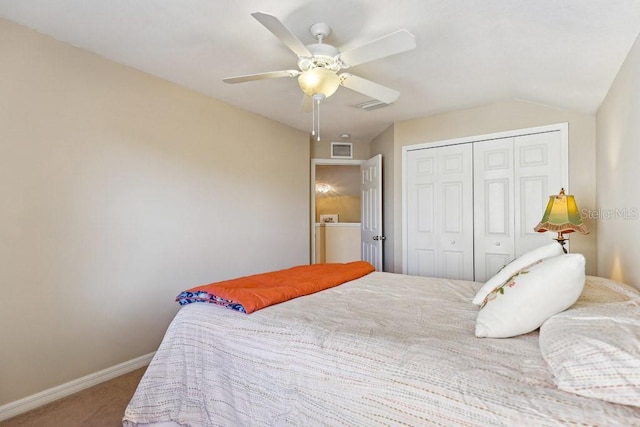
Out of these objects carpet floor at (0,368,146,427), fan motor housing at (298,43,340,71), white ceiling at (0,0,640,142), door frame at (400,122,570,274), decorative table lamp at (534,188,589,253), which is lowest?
carpet floor at (0,368,146,427)

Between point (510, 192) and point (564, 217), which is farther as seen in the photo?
point (510, 192)

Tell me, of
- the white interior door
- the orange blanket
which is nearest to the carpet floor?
the orange blanket

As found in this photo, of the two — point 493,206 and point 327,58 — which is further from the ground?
point 327,58

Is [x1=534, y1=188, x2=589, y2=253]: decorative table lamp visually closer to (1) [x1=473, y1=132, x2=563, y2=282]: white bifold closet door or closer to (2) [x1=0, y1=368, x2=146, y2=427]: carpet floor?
(1) [x1=473, y1=132, x2=563, y2=282]: white bifold closet door

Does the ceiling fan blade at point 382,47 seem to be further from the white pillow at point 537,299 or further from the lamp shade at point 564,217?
the lamp shade at point 564,217

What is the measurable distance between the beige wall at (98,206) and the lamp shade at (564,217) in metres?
2.81

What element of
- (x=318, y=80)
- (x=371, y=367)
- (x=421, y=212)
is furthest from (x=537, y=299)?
(x=421, y=212)

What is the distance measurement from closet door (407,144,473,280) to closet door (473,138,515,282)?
0.07 meters

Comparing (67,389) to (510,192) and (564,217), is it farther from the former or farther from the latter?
(510,192)

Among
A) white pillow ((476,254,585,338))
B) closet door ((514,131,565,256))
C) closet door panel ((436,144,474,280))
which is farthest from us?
closet door panel ((436,144,474,280))

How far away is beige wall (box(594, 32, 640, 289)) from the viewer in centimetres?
174

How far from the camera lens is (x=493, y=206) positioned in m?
3.42

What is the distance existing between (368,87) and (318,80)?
396mm

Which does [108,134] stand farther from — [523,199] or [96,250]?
[523,199]
